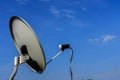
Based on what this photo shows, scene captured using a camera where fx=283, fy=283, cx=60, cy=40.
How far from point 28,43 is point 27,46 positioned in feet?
0.31

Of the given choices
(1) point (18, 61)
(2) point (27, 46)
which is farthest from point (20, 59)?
(2) point (27, 46)

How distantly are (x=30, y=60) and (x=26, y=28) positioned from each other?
941mm

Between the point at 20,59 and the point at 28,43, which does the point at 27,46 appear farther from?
the point at 20,59

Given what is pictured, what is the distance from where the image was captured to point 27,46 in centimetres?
834

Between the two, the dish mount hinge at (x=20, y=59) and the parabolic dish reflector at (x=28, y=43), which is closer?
the dish mount hinge at (x=20, y=59)

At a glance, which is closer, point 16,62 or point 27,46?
point 16,62

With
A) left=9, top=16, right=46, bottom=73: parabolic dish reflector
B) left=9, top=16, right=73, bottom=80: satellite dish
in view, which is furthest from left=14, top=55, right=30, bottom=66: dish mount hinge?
left=9, top=16, right=46, bottom=73: parabolic dish reflector

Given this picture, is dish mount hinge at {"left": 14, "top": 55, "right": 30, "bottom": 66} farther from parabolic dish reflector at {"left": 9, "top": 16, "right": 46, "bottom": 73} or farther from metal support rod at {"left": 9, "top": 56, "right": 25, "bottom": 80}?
parabolic dish reflector at {"left": 9, "top": 16, "right": 46, "bottom": 73}

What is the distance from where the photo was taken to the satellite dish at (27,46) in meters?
7.77

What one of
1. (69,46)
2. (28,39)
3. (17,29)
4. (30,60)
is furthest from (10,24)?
(69,46)

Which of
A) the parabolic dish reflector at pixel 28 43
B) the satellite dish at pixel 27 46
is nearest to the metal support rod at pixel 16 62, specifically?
the satellite dish at pixel 27 46

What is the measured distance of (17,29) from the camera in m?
8.70

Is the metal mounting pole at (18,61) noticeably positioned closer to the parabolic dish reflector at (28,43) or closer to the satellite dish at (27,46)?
the satellite dish at (27,46)

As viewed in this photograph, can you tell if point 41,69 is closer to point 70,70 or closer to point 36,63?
point 36,63
